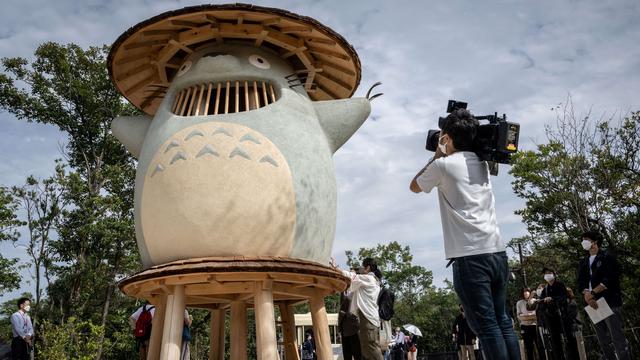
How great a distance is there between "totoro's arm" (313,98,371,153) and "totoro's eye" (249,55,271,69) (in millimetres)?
1010

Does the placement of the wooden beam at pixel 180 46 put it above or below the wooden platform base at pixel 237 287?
above

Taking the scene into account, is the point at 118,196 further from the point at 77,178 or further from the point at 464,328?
the point at 464,328

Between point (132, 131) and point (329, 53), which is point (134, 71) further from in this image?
point (329, 53)

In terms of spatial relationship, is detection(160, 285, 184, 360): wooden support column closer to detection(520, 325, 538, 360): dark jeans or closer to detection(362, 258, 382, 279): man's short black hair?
detection(362, 258, 382, 279): man's short black hair

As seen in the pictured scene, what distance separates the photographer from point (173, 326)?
6266mm

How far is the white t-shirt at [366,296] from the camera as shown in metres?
7.71

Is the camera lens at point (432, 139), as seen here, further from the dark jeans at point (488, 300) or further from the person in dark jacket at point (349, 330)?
the person in dark jacket at point (349, 330)

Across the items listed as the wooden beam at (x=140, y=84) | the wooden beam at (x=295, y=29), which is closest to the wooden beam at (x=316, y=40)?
the wooden beam at (x=295, y=29)

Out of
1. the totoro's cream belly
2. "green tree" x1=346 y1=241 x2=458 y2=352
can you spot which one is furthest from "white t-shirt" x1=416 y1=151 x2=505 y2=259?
"green tree" x1=346 y1=241 x2=458 y2=352

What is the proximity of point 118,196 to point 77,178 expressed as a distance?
6.57ft

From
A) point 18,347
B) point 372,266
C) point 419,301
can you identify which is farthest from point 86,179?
point 419,301

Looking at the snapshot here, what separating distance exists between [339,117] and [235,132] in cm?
197

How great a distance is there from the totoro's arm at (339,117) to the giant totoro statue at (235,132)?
0.02 meters

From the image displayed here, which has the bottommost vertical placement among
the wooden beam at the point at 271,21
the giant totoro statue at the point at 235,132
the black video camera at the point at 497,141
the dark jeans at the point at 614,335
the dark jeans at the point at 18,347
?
the dark jeans at the point at 614,335
